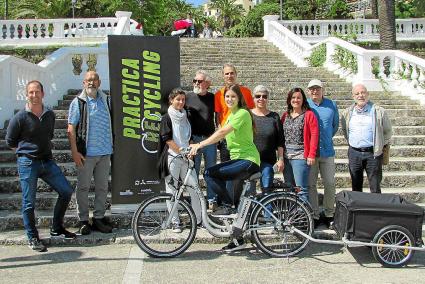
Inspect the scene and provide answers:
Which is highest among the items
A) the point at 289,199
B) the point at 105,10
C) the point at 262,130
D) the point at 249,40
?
the point at 105,10

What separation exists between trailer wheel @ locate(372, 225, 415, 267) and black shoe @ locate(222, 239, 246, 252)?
4.71 feet

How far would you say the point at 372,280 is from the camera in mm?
4848

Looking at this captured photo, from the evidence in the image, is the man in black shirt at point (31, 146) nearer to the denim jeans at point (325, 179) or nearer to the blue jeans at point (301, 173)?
the blue jeans at point (301, 173)

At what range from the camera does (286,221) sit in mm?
5582

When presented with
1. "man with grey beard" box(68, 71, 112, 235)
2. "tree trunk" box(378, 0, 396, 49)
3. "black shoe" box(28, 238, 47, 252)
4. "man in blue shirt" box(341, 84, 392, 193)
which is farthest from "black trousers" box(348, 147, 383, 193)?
"tree trunk" box(378, 0, 396, 49)

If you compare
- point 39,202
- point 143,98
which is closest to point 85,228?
point 39,202

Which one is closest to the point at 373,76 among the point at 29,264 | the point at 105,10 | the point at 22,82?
the point at 22,82

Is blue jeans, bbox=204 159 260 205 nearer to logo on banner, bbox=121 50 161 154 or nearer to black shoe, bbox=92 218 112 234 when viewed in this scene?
logo on banner, bbox=121 50 161 154

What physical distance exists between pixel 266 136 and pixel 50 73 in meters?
5.80

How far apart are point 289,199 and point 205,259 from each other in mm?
1127

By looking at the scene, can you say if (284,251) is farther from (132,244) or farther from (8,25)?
(8,25)

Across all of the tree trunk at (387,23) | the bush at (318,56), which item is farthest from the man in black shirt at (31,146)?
the tree trunk at (387,23)

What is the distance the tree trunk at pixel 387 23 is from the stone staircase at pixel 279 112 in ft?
10.6

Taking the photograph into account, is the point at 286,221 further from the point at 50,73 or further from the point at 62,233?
the point at 50,73
